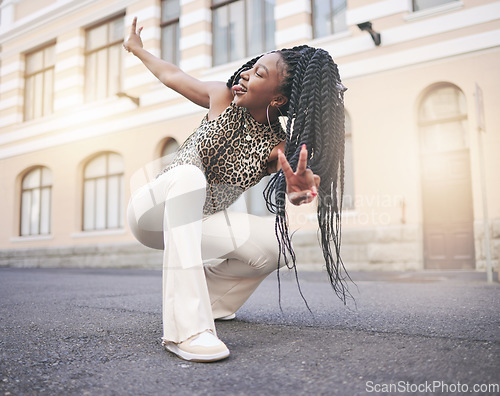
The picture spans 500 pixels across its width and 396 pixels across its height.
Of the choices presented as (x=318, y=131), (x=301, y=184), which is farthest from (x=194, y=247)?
(x=318, y=131)

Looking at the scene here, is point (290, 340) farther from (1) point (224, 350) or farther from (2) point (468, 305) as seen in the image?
(2) point (468, 305)

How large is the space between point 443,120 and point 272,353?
7.74 meters

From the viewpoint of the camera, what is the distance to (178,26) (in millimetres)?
12141

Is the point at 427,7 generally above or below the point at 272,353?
above

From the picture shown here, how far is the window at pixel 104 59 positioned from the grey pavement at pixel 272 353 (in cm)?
1085

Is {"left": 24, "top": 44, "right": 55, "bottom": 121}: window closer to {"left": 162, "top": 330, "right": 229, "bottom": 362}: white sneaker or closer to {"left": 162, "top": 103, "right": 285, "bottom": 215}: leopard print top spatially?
{"left": 162, "top": 103, "right": 285, "bottom": 215}: leopard print top

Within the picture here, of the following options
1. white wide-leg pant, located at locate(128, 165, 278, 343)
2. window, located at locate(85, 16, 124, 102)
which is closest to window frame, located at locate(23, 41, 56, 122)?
window, located at locate(85, 16, 124, 102)

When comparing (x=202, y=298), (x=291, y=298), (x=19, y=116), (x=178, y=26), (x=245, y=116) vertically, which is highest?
(x=178, y=26)

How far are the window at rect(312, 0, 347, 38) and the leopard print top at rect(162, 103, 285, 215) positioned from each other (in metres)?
8.15

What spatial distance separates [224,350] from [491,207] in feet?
24.1

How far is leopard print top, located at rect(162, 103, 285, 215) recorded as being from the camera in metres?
2.31

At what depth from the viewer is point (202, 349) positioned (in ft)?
5.86

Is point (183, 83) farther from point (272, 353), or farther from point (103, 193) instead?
point (103, 193)

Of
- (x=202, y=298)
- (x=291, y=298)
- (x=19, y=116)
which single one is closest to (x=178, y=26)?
(x=19, y=116)
